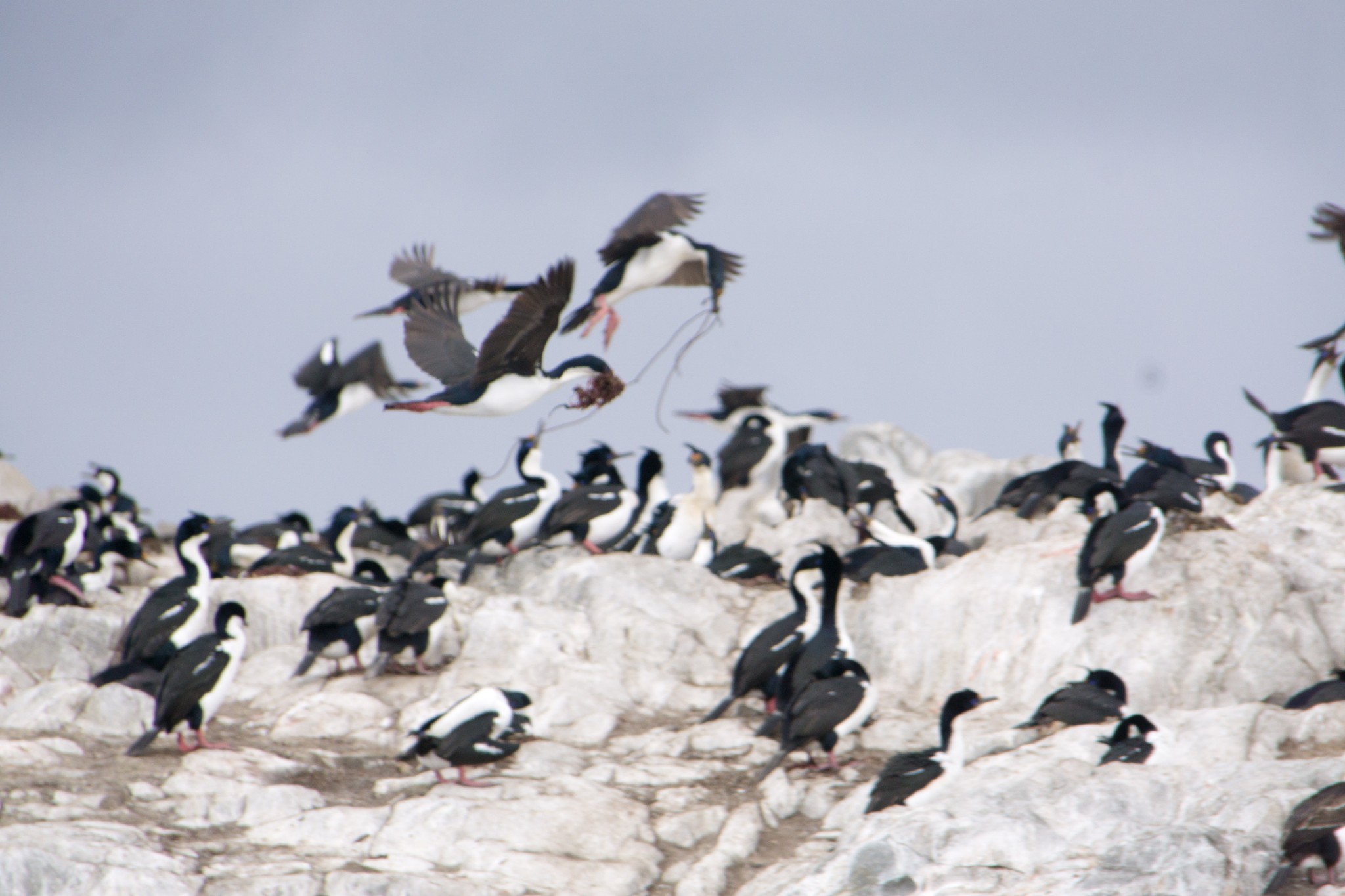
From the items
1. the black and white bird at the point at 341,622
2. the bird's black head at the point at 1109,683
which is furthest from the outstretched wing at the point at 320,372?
the bird's black head at the point at 1109,683

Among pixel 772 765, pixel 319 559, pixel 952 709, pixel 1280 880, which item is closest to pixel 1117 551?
pixel 952 709

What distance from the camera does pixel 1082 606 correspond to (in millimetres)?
12594

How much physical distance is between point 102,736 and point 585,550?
558 cm

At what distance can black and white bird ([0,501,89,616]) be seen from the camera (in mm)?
14836

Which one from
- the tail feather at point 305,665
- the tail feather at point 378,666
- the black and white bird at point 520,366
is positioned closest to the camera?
the black and white bird at point 520,366

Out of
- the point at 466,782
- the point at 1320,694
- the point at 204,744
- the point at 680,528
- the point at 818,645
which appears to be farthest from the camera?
the point at 680,528

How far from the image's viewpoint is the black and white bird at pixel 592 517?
52.1 feet

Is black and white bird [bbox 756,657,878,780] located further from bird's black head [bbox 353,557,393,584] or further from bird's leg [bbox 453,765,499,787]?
bird's black head [bbox 353,557,393,584]

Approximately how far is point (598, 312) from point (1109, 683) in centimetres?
534

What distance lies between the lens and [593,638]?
14289 millimetres

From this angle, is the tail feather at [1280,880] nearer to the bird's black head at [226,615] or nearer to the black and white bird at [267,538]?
the bird's black head at [226,615]

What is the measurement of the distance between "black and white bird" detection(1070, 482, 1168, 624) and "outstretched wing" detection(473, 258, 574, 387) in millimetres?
6184

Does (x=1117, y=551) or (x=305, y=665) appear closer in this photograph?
(x=1117, y=551)

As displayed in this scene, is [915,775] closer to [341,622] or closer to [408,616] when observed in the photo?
[408,616]
